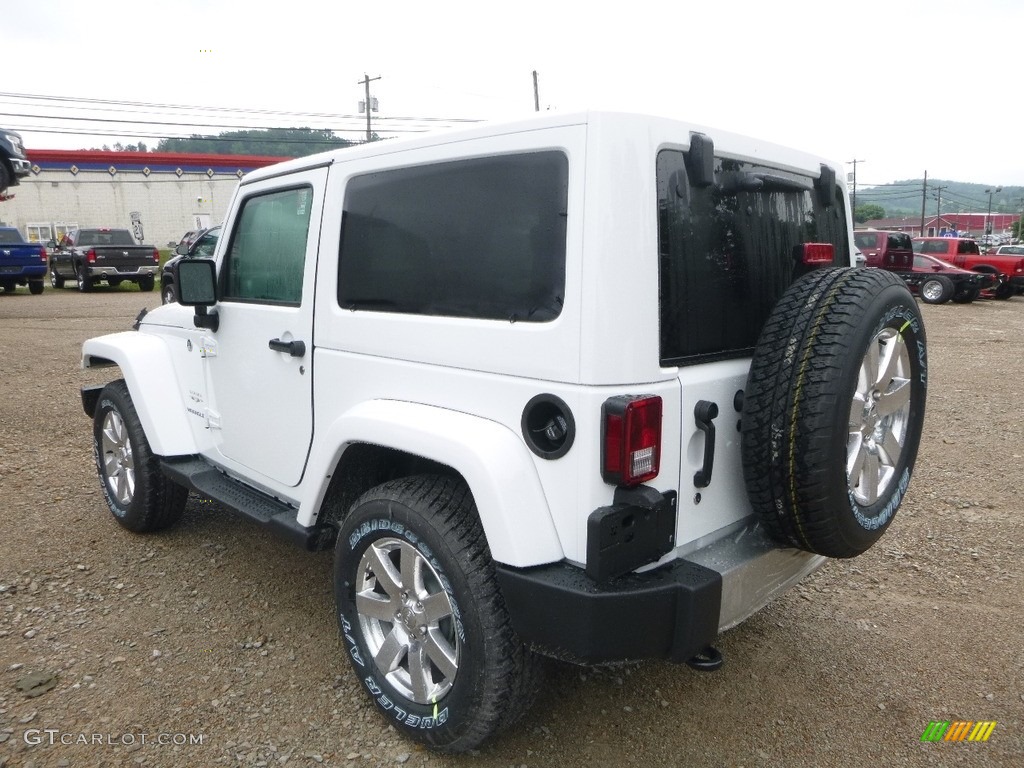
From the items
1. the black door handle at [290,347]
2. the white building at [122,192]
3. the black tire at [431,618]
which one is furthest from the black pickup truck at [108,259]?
the black tire at [431,618]

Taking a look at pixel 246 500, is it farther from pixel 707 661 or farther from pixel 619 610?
pixel 707 661

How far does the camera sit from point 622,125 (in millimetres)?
1985

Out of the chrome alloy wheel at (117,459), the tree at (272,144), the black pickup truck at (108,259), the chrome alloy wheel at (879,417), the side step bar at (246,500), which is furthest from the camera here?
the tree at (272,144)

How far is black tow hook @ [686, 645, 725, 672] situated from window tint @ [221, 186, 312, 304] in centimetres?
194

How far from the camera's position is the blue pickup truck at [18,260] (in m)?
18.2

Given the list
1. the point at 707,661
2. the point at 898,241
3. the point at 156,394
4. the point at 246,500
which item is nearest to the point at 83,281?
the point at 156,394

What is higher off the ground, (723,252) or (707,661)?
(723,252)

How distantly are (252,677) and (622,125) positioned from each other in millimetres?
2393

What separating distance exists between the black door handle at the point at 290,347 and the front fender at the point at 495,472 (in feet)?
2.37

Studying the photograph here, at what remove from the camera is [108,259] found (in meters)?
18.9

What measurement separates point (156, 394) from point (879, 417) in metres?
3.24

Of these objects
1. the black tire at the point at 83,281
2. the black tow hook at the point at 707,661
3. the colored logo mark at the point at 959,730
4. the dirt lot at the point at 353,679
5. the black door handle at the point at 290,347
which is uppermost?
the black tire at the point at 83,281

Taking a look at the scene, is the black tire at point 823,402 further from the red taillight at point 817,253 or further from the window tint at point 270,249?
the window tint at point 270,249

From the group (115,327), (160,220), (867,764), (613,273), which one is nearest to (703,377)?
(613,273)
